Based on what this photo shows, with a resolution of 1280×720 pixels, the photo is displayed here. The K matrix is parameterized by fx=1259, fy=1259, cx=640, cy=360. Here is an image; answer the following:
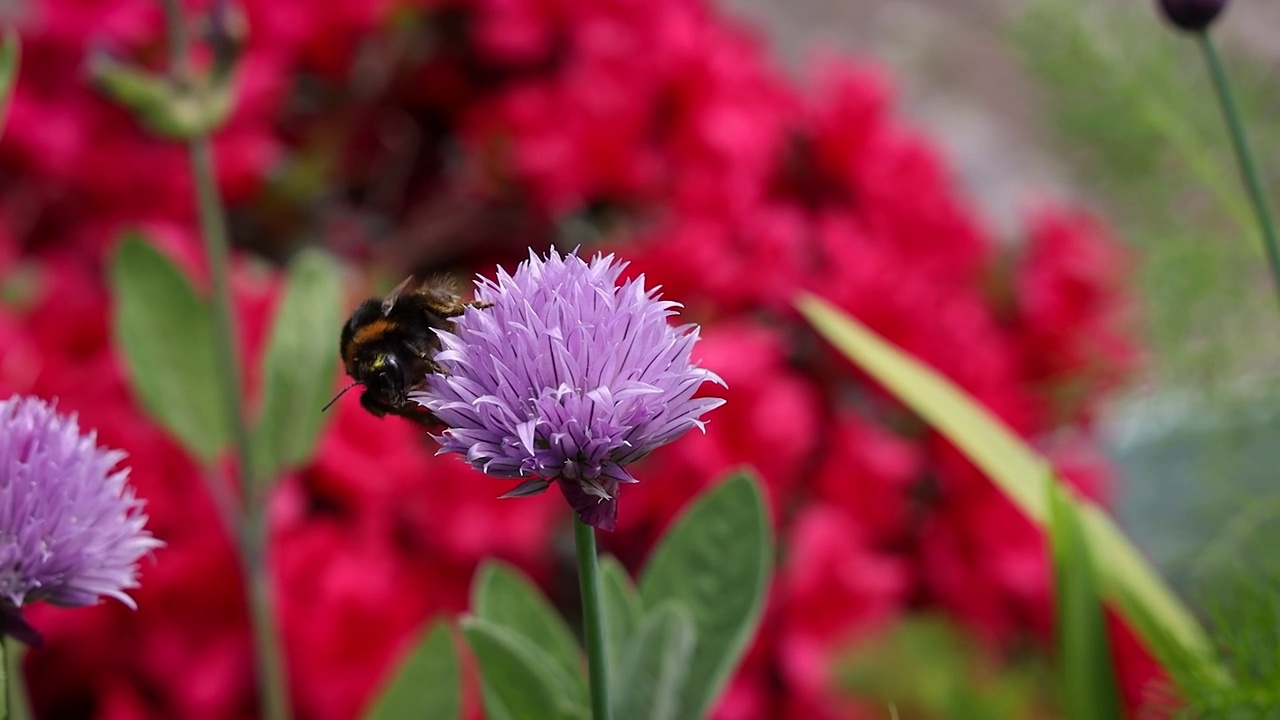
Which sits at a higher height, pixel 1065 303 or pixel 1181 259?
pixel 1065 303

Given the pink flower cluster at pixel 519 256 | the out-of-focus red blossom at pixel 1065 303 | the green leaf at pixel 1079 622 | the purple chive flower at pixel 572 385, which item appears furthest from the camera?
the out-of-focus red blossom at pixel 1065 303

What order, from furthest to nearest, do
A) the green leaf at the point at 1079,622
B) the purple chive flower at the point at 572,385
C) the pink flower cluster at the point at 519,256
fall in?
the pink flower cluster at the point at 519,256 → the green leaf at the point at 1079,622 → the purple chive flower at the point at 572,385

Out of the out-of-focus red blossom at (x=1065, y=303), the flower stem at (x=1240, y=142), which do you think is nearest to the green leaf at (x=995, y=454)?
the flower stem at (x=1240, y=142)

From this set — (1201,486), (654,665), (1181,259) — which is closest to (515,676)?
(654,665)

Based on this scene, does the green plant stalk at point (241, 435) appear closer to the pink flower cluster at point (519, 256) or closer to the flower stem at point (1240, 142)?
the pink flower cluster at point (519, 256)

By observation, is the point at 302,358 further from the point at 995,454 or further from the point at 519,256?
the point at 519,256

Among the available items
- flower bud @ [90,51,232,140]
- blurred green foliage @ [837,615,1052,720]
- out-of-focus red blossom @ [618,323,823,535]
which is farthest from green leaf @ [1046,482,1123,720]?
flower bud @ [90,51,232,140]

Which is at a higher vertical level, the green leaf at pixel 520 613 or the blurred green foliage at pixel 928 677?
the blurred green foliage at pixel 928 677
